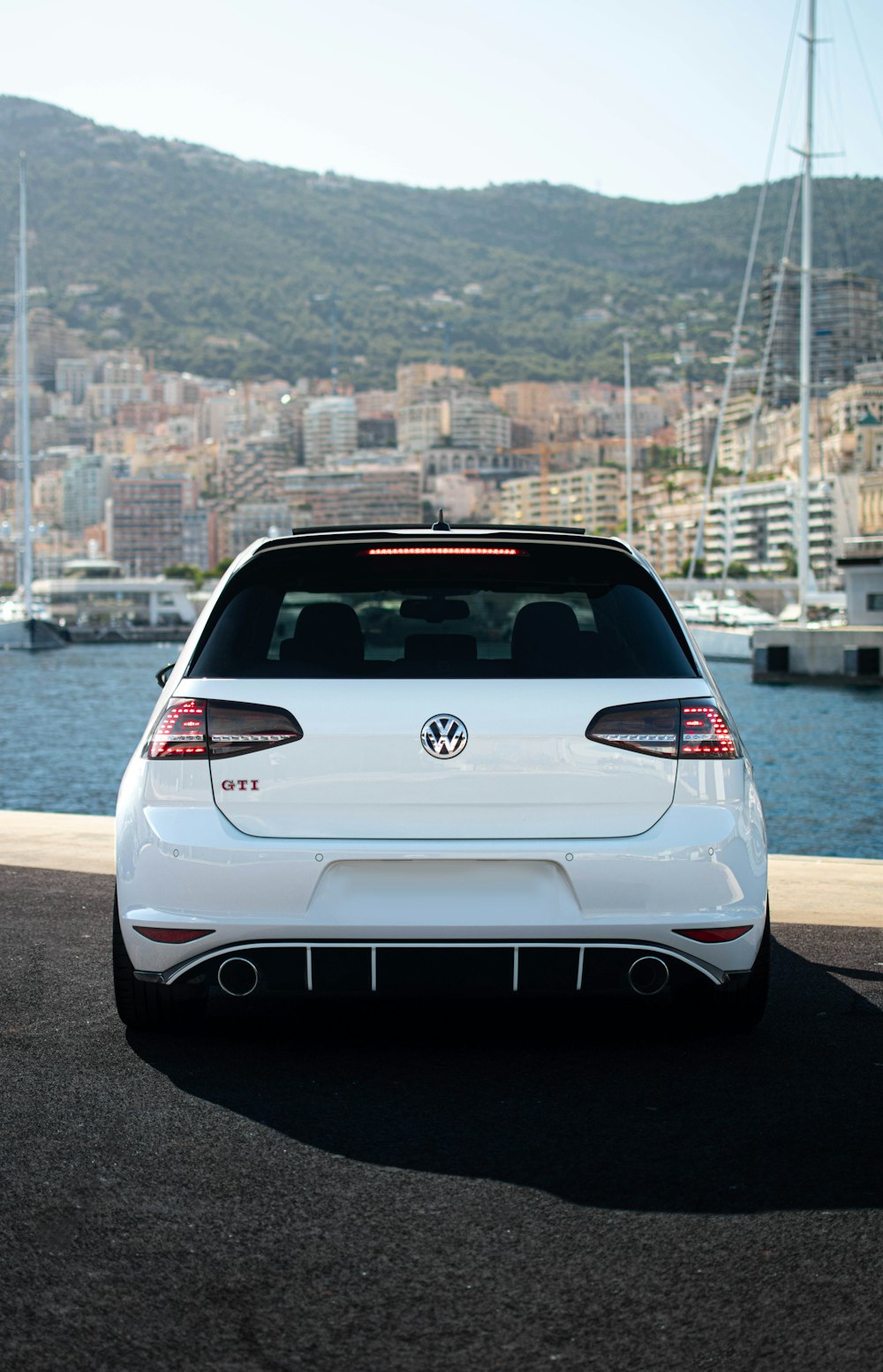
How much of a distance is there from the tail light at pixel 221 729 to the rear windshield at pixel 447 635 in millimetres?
120

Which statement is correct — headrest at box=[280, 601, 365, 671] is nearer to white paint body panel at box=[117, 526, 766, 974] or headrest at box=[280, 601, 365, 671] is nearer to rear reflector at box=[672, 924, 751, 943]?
white paint body panel at box=[117, 526, 766, 974]

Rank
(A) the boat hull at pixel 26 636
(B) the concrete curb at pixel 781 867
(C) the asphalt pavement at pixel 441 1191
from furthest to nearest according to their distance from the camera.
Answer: (A) the boat hull at pixel 26 636
(B) the concrete curb at pixel 781 867
(C) the asphalt pavement at pixel 441 1191

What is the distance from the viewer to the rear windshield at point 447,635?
4.80 meters

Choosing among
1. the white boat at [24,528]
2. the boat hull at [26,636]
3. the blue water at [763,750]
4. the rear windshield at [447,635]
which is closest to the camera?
the rear windshield at [447,635]

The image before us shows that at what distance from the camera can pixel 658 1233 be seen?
353cm

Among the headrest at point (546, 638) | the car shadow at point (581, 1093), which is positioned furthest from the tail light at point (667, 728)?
the car shadow at point (581, 1093)

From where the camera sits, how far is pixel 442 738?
15.2 feet

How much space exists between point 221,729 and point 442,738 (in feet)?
2.05

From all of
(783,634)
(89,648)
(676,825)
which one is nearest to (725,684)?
(783,634)

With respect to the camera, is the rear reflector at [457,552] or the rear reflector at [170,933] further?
the rear reflector at [457,552]

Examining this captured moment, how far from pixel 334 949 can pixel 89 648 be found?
423 feet

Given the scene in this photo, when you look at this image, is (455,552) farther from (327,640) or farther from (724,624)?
(724,624)

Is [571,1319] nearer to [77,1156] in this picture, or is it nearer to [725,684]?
[77,1156]

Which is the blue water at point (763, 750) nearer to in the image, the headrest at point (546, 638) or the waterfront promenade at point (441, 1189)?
the waterfront promenade at point (441, 1189)
